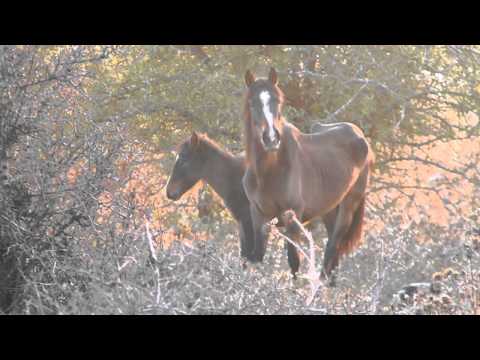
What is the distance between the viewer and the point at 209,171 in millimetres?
9406

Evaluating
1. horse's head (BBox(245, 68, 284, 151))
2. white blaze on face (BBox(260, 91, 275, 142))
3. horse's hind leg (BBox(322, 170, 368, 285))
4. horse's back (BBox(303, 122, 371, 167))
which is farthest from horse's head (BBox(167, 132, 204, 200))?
white blaze on face (BBox(260, 91, 275, 142))

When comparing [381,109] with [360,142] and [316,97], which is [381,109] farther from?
[360,142]

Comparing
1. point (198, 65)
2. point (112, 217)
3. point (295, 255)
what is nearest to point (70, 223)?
point (112, 217)

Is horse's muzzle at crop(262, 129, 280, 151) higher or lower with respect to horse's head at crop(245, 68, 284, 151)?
lower

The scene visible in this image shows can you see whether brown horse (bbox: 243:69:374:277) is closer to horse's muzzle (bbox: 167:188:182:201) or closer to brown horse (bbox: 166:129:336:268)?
brown horse (bbox: 166:129:336:268)

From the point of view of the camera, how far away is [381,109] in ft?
42.4

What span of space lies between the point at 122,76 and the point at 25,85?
7403 millimetres

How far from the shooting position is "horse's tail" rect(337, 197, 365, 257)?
913 cm

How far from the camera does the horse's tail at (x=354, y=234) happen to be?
30.0ft

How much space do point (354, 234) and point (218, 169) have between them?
1.56 m

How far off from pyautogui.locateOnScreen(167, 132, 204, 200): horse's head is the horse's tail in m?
1.65

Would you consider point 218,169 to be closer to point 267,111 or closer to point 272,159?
point 272,159

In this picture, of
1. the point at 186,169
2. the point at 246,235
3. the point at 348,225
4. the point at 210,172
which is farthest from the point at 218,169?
the point at 348,225
